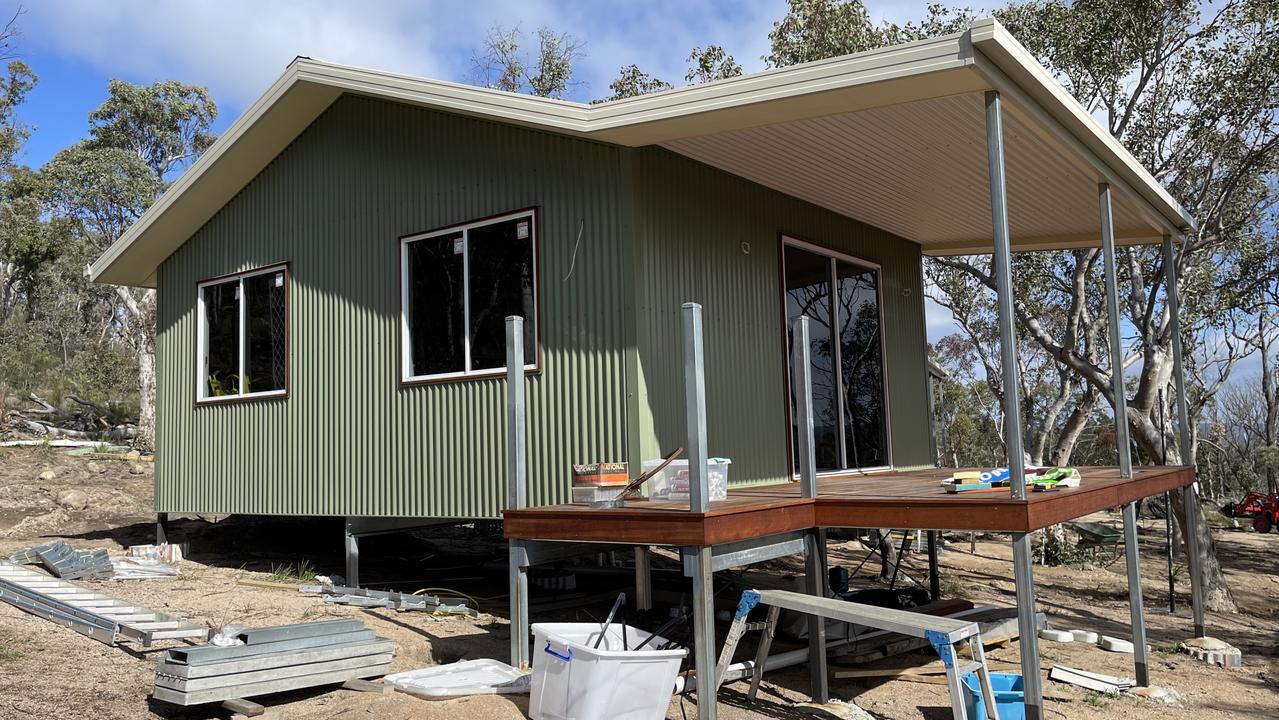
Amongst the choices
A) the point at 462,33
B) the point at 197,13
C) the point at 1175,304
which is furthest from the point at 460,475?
the point at 462,33

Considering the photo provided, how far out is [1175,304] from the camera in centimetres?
902

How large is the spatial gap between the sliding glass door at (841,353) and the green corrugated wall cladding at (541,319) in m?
0.22

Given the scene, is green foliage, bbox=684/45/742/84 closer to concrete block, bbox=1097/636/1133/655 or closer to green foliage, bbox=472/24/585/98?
green foliage, bbox=472/24/585/98

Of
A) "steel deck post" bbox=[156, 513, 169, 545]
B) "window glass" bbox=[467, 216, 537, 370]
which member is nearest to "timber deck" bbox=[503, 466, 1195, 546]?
"window glass" bbox=[467, 216, 537, 370]

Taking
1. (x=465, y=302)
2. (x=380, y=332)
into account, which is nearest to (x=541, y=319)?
(x=465, y=302)

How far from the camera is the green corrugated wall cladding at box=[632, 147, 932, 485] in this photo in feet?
21.9

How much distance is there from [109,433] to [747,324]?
18463 millimetres

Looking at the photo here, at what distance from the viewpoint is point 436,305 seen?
7.80 m

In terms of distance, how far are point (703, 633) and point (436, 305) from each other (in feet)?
13.5

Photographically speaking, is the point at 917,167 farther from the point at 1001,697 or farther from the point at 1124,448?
the point at 1001,697

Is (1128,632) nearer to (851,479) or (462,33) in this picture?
(851,479)

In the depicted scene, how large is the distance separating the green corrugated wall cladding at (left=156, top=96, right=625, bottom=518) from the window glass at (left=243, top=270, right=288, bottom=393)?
7.5 inches

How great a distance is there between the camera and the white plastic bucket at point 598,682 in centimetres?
439

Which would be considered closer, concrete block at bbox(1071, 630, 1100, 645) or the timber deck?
the timber deck
